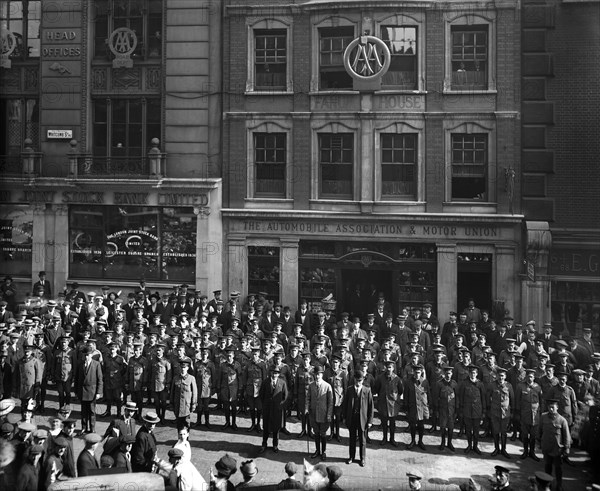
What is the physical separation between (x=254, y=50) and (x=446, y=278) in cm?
728

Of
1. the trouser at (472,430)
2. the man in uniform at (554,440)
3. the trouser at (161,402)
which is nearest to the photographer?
the man in uniform at (554,440)

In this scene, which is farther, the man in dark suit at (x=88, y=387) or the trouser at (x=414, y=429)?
the man in dark suit at (x=88, y=387)

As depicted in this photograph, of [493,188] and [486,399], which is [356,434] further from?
[493,188]

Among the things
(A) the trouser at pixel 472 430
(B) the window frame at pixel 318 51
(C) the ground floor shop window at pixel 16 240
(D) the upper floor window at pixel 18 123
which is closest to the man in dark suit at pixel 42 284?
(C) the ground floor shop window at pixel 16 240

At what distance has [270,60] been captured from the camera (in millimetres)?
14727

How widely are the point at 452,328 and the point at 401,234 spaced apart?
2460mm

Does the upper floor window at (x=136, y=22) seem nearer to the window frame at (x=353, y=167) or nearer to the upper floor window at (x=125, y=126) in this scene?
the upper floor window at (x=125, y=126)


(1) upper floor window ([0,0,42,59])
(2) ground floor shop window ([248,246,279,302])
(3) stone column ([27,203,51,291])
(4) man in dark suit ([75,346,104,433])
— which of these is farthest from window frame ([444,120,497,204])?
(1) upper floor window ([0,0,42,59])

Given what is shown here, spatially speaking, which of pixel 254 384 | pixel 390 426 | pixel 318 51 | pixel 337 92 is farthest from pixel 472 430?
pixel 318 51

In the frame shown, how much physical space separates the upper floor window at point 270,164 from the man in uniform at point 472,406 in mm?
6341

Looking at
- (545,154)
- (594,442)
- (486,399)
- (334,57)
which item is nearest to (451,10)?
(334,57)

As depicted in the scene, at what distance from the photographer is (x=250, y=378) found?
36.8 feet

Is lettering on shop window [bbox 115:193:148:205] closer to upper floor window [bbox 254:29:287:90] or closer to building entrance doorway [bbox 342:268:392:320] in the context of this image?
upper floor window [bbox 254:29:287:90]

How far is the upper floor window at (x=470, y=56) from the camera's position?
13.8 metres
